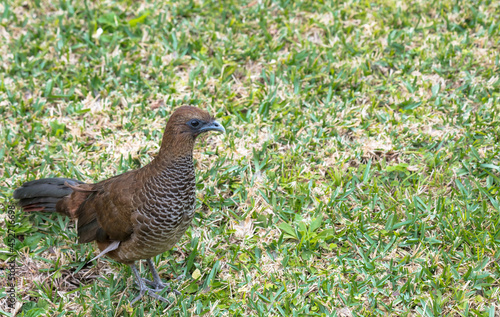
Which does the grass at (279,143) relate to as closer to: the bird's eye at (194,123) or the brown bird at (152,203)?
the brown bird at (152,203)

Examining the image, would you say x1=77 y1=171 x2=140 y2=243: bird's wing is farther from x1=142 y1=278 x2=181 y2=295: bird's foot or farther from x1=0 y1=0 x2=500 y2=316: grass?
x1=142 y1=278 x2=181 y2=295: bird's foot

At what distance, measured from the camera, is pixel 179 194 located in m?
3.70

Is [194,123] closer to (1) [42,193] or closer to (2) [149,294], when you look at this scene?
(2) [149,294]

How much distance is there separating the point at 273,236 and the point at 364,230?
783 millimetres

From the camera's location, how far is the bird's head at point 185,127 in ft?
12.0

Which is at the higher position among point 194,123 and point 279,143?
point 194,123

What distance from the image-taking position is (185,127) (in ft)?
12.1

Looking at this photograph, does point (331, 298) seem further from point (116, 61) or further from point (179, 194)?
point (116, 61)

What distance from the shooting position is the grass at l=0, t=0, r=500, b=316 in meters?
4.03

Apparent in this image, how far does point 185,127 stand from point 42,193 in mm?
1573

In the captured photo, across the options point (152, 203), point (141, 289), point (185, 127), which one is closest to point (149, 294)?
point (141, 289)

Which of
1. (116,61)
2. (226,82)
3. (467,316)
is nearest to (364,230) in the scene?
(467,316)

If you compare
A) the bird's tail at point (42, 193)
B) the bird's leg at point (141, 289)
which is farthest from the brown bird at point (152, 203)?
the bird's tail at point (42, 193)

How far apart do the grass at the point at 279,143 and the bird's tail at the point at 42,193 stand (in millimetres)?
199
